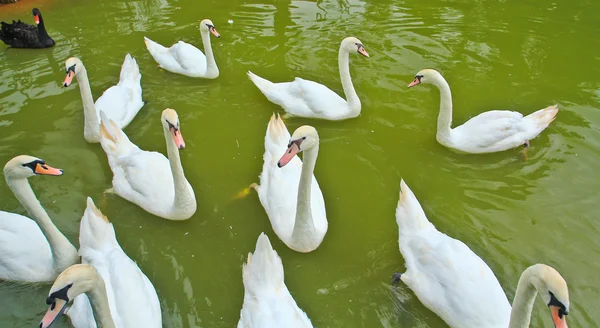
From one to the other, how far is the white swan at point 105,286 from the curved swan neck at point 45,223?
6.2 inches

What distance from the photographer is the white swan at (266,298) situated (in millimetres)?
4004

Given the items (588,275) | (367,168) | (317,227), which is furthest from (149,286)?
(588,275)

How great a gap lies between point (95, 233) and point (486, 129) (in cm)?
499

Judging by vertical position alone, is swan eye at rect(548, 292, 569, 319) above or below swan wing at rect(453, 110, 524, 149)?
above

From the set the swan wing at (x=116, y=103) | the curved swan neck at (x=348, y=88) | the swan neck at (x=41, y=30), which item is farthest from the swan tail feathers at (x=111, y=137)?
the swan neck at (x=41, y=30)

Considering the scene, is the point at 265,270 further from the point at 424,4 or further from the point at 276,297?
the point at 424,4

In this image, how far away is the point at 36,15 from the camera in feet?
31.2

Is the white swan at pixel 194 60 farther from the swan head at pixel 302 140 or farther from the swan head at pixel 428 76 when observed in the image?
the swan head at pixel 302 140

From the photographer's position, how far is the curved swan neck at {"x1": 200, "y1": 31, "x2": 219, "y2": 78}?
824 cm

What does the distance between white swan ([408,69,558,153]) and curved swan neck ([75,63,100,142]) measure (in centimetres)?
462

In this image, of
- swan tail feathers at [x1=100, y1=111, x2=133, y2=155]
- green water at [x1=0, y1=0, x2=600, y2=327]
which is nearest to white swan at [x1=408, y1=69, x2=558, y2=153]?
green water at [x1=0, y1=0, x2=600, y2=327]

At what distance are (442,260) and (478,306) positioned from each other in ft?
1.77

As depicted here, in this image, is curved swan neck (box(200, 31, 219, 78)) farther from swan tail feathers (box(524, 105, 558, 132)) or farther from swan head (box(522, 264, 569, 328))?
swan head (box(522, 264, 569, 328))

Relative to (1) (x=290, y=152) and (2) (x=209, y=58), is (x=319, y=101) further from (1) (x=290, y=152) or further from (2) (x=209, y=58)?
(1) (x=290, y=152)
